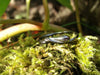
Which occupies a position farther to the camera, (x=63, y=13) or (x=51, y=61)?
(x=63, y=13)

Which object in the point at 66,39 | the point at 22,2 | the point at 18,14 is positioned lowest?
the point at 66,39

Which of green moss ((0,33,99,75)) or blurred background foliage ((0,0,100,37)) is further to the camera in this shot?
blurred background foliage ((0,0,100,37))

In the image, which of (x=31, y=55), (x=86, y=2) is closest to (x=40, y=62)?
(x=31, y=55)

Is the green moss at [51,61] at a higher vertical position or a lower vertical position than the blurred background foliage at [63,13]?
lower

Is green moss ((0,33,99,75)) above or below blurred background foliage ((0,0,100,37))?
below

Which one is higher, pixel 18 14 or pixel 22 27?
pixel 18 14

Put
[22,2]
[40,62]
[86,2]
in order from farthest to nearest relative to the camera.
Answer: [22,2] < [86,2] < [40,62]

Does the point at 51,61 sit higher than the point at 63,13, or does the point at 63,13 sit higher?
the point at 63,13

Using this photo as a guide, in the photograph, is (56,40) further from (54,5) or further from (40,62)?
(54,5)
